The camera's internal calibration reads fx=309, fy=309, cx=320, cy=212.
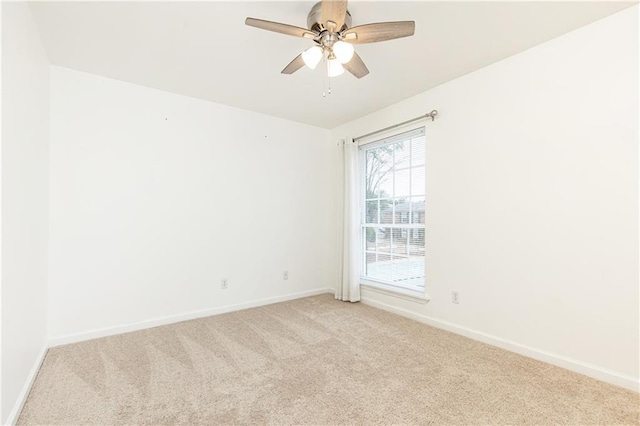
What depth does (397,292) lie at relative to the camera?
3.60m

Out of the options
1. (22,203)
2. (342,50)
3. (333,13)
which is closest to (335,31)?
(342,50)

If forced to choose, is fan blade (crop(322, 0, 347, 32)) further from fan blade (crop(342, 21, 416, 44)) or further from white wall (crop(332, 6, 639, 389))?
white wall (crop(332, 6, 639, 389))

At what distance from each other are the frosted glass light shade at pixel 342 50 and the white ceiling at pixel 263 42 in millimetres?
287

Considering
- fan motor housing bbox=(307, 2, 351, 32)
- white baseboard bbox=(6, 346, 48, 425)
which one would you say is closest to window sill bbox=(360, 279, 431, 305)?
fan motor housing bbox=(307, 2, 351, 32)

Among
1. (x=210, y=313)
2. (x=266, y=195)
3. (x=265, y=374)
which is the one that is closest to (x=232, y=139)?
(x=266, y=195)

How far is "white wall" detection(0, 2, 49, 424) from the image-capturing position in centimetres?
165

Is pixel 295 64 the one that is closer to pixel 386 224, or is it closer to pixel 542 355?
pixel 386 224

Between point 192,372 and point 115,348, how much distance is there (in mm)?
913

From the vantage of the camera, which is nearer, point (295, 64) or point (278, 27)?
point (278, 27)

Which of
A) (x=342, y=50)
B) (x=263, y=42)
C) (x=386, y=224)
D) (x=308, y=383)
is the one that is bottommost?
(x=308, y=383)

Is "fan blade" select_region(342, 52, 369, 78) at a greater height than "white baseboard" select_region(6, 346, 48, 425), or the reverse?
"fan blade" select_region(342, 52, 369, 78)

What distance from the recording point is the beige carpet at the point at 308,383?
1.76 metres

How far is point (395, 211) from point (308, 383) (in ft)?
7.45

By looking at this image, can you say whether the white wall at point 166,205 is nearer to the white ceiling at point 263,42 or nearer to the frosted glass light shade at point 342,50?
the white ceiling at point 263,42
